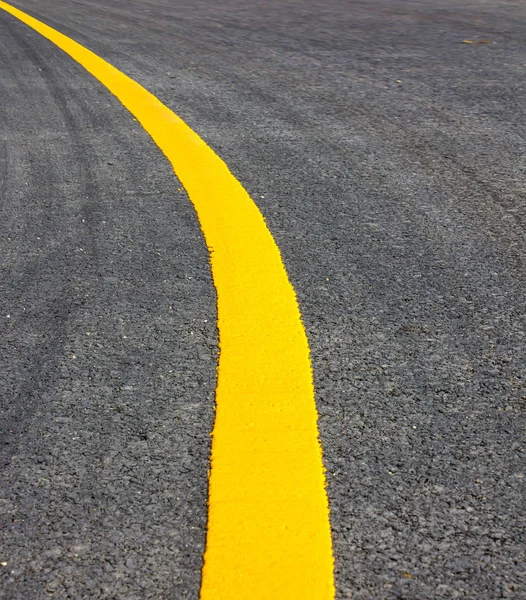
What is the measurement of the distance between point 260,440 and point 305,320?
0.57 m

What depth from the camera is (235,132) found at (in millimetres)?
4117

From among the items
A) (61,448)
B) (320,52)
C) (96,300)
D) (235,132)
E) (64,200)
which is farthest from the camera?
(320,52)

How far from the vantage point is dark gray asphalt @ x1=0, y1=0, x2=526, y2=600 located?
1.53 metres

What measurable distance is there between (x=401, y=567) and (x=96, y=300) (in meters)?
1.30

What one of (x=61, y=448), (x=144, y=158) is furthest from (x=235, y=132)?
(x=61, y=448)

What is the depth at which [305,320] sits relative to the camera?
90.8 inches

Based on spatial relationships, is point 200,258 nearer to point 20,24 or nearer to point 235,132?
point 235,132

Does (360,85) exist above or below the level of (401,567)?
above

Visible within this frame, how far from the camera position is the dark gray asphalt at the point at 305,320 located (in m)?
1.53

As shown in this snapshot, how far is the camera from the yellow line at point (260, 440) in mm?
1463

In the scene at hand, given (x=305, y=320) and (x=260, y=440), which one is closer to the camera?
(x=260, y=440)

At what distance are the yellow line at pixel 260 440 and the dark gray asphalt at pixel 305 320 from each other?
0.12 feet

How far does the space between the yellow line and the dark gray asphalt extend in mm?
36

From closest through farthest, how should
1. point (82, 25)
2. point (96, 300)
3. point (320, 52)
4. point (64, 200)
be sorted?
point (96, 300), point (64, 200), point (320, 52), point (82, 25)
